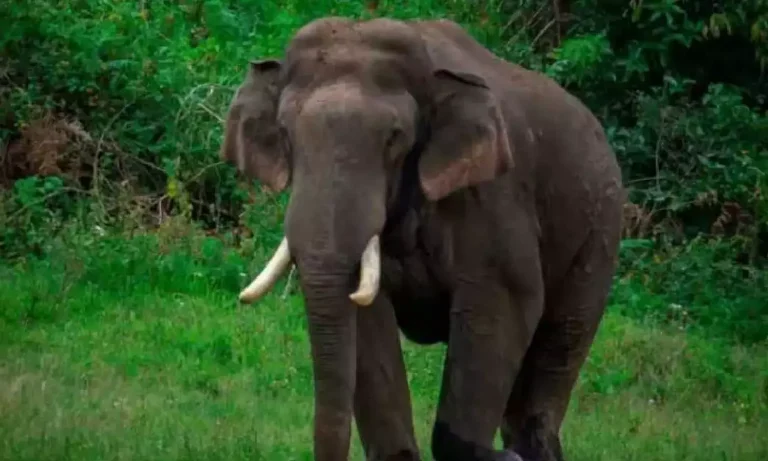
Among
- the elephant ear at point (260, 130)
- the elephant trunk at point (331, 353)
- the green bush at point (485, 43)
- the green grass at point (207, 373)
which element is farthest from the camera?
the green bush at point (485, 43)

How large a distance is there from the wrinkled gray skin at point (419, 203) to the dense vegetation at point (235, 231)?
1.29m

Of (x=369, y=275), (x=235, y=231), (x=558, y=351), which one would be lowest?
(x=235, y=231)

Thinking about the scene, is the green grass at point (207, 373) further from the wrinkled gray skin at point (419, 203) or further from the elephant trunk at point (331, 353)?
the elephant trunk at point (331, 353)

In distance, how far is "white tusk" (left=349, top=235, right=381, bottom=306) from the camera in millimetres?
6707

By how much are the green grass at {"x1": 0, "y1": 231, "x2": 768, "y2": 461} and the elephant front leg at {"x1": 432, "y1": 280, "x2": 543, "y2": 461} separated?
123cm

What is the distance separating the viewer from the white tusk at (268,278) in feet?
22.7

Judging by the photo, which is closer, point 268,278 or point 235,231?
point 268,278

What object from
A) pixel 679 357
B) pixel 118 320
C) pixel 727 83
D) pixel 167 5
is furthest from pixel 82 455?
pixel 167 5

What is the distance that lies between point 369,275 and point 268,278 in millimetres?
404

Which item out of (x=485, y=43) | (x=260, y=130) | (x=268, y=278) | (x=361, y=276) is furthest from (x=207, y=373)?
(x=485, y=43)

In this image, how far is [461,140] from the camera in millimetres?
7520

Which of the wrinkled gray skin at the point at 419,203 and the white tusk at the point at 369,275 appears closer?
the white tusk at the point at 369,275

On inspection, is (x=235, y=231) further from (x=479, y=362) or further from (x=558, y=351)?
(x=479, y=362)

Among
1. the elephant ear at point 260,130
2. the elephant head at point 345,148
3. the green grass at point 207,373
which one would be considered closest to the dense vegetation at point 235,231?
the green grass at point 207,373
